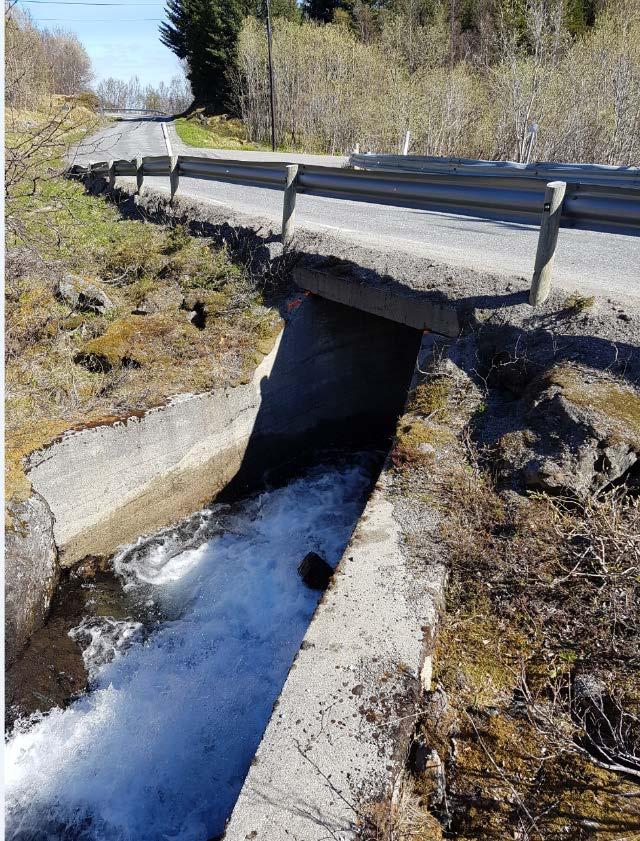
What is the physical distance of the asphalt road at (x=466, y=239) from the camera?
231 inches

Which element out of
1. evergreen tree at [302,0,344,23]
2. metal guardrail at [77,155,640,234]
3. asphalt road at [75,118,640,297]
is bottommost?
asphalt road at [75,118,640,297]

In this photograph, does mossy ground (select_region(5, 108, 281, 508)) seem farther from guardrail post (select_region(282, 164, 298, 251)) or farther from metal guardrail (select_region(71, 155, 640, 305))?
metal guardrail (select_region(71, 155, 640, 305))

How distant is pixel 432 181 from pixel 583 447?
3.30 metres

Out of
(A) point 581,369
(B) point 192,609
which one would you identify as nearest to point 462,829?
(A) point 581,369

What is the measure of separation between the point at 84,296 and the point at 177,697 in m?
5.23

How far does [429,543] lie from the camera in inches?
131

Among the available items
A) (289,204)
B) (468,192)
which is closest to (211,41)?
(289,204)

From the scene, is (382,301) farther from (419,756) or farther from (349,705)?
(419,756)

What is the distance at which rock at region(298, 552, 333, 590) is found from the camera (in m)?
5.20

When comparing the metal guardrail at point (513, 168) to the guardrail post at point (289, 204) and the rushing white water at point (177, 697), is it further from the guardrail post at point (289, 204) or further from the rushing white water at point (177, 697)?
the rushing white water at point (177, 697)

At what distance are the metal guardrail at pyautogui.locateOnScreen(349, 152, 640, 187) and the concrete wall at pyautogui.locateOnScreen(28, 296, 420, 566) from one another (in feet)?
8.21

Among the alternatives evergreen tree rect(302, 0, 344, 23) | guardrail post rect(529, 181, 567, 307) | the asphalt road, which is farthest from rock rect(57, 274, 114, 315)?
evergreen tree rect(302, 0, 344, 23)

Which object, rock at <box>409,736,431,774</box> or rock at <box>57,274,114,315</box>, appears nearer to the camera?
rock at <box>409,736,431,774</box>

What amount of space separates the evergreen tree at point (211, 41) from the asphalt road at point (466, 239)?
38.9 m
